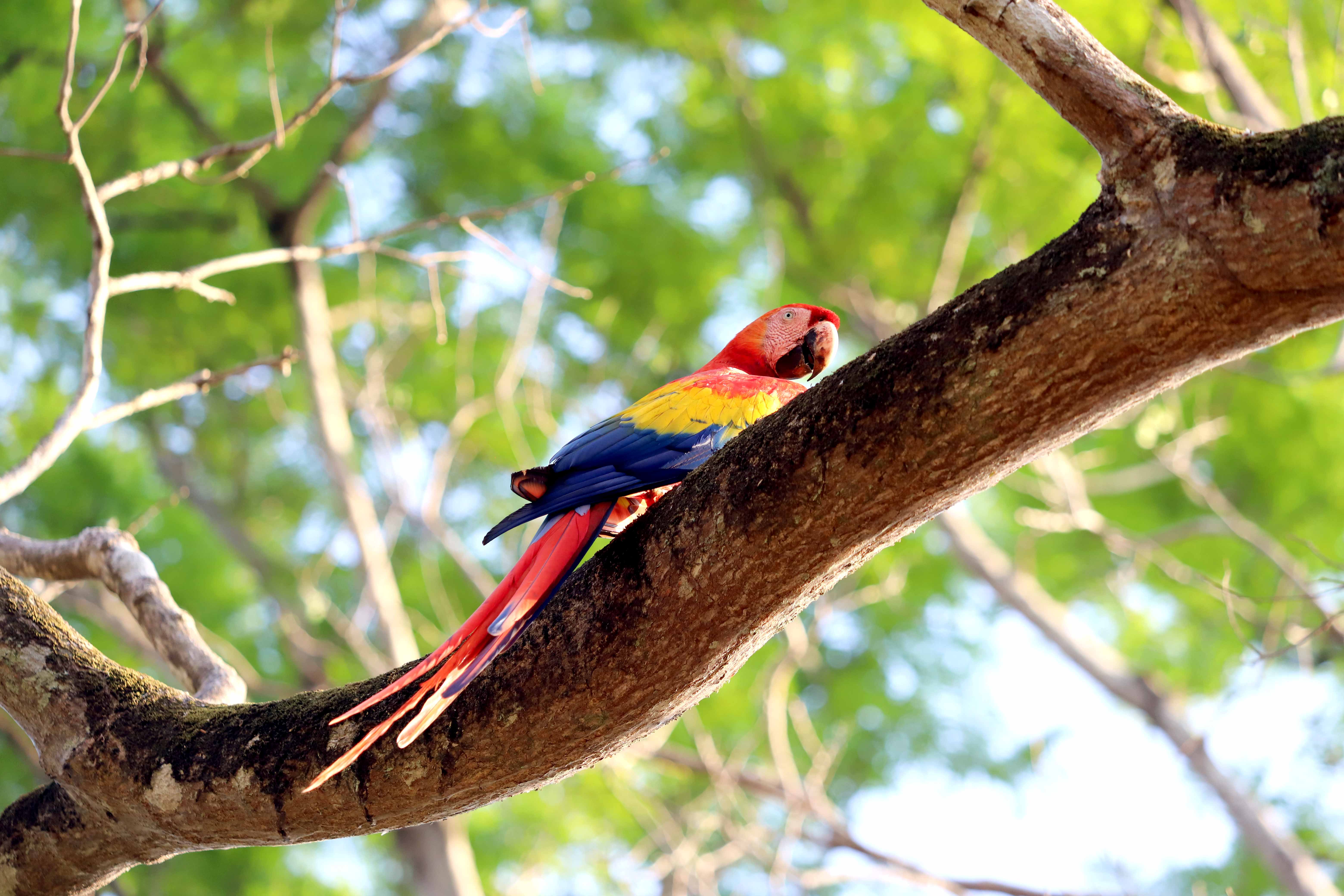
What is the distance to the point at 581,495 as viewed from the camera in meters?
1.74

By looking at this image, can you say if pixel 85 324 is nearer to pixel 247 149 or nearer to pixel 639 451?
pixel 247 149

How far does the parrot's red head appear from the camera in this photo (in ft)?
8.45

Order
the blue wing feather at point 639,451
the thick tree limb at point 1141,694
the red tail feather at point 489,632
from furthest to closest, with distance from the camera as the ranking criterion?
the thick tree limb at point 1141,694 → the blue wing feather at point 639,451 → the red tail feather at point 489,632

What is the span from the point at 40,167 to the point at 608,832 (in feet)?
18.0

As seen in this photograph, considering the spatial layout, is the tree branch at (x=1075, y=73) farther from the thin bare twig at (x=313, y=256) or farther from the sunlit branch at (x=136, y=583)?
the sunlit branch at (x=136, y=583)

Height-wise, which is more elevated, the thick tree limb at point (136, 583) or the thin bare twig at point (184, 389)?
the thin bare twig at point (184, 389)

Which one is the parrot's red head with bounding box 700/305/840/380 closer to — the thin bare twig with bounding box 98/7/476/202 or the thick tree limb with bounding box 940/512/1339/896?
the thin bare twig with bounding box 98/7/476/202

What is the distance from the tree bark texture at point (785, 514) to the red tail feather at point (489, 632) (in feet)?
0.15

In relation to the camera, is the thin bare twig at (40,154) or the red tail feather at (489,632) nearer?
the red tail feather at (489,632)

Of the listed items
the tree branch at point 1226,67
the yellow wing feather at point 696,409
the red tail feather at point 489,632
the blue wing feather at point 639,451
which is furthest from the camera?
the tree branch at point 1226,67

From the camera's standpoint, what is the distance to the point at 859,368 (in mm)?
1394

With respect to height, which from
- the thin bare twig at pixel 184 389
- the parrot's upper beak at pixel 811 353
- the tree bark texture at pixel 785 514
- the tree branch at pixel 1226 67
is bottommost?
the tree bark texture at pixel 785 514

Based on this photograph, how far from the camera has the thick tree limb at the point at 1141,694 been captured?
477cm

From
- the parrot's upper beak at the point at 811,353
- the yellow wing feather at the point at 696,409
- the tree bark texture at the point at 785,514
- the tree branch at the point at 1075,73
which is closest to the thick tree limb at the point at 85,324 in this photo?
the tree bark texture at the point at 785,514
